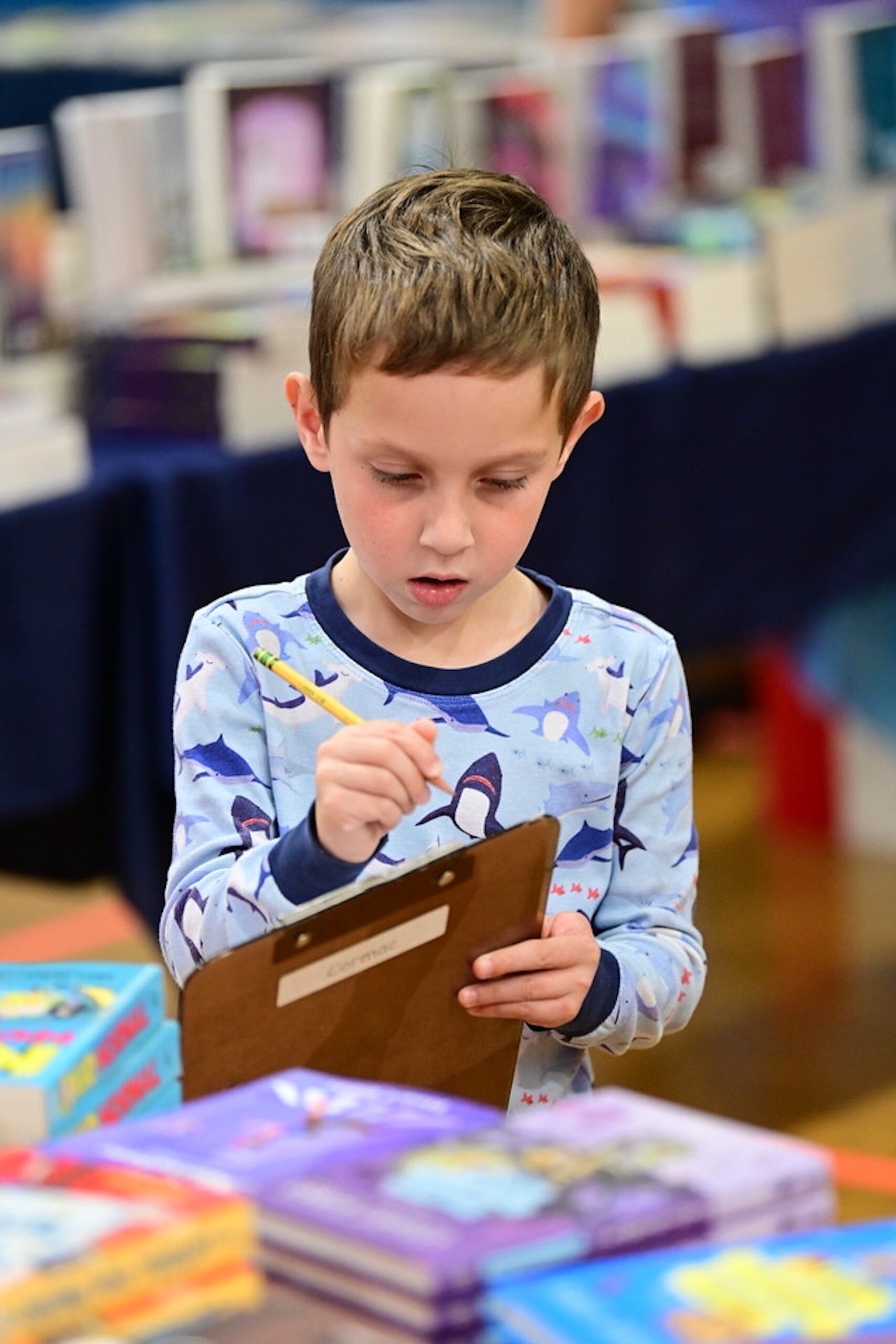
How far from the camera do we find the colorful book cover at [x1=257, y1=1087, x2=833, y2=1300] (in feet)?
2.38

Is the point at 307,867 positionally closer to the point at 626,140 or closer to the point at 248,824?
the point at 248,824

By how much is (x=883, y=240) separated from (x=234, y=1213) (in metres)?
2.93

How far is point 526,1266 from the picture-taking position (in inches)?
28.7

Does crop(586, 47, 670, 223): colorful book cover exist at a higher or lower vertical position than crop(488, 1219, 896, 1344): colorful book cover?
higher

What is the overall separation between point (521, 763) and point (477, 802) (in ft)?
0.11

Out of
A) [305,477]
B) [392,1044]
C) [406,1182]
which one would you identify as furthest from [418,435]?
[305,477]

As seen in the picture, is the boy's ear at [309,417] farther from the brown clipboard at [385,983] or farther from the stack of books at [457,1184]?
the stack of books at [457,1184]

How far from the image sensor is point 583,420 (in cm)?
124

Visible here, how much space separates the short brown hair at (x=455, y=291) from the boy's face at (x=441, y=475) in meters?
0.01

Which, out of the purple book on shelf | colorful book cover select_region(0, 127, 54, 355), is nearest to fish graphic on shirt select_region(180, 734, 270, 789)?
the purple book on shelf

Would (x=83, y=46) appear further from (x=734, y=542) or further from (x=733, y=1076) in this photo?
(x=733, y=1076)

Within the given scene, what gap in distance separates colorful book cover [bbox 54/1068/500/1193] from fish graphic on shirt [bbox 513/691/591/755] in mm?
391

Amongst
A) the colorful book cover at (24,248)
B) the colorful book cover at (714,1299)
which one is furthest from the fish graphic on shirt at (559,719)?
the colorful book cover at (24,248)

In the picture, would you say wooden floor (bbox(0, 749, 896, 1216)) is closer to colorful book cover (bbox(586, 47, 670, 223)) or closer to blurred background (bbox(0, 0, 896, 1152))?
blurred background (bbox(0, 0, 896, 1152))
